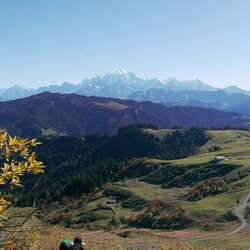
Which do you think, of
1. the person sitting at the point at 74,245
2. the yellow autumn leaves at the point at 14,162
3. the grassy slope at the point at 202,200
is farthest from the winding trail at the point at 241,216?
the yellow autumn leaves at the point at 14,162

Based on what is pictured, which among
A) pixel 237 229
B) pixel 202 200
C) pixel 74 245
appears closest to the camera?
pixel 74 245

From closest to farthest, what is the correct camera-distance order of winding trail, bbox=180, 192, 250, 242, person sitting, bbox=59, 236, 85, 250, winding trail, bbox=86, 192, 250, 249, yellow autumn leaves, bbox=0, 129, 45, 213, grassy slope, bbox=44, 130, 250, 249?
yellow autumn leaves, bbox=0, 129, 45, 213 < person sitting, bbox=59, 236, 85, 250 < winding trail, bbox=86, 192, 250, 249 < winding trail, bbox=180, 192, 250, 242 < grassy slope, bbox=44, 130, 250, 249

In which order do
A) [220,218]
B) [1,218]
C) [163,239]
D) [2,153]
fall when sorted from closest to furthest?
1. [1,218]
2. [2,153]
3. [163,239]
4. [220,218]

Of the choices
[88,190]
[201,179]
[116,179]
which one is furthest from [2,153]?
[116,179]

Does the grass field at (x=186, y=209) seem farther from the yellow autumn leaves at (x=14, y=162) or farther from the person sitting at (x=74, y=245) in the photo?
the yellow autumn leaves at (x=14, y=162)

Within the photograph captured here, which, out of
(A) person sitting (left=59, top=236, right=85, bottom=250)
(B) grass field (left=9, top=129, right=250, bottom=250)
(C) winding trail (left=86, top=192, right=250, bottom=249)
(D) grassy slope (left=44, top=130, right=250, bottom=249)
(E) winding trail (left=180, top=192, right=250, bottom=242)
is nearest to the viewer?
(A) person sitting (left=59, top=236, right=85, bottom=250)

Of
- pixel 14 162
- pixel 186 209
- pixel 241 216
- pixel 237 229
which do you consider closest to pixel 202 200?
pixel 186 209

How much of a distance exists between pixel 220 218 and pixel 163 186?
1977 inches

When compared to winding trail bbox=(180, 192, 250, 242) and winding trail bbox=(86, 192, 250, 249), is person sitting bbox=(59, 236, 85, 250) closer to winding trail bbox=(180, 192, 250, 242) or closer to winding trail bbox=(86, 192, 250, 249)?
winding trail bbox=(86, 192, 250, 249)

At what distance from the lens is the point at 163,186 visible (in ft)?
481

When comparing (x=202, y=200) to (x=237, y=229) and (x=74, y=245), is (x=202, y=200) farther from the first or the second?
(x=74, y=245)

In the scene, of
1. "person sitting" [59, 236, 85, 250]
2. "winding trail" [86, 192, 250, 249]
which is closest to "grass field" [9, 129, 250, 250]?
"winding trail" [86, 192, 250, 249]

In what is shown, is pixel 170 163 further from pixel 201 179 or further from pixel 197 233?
pixel 197 233

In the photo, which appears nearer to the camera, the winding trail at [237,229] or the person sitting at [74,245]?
the person sitting at [74,245]
